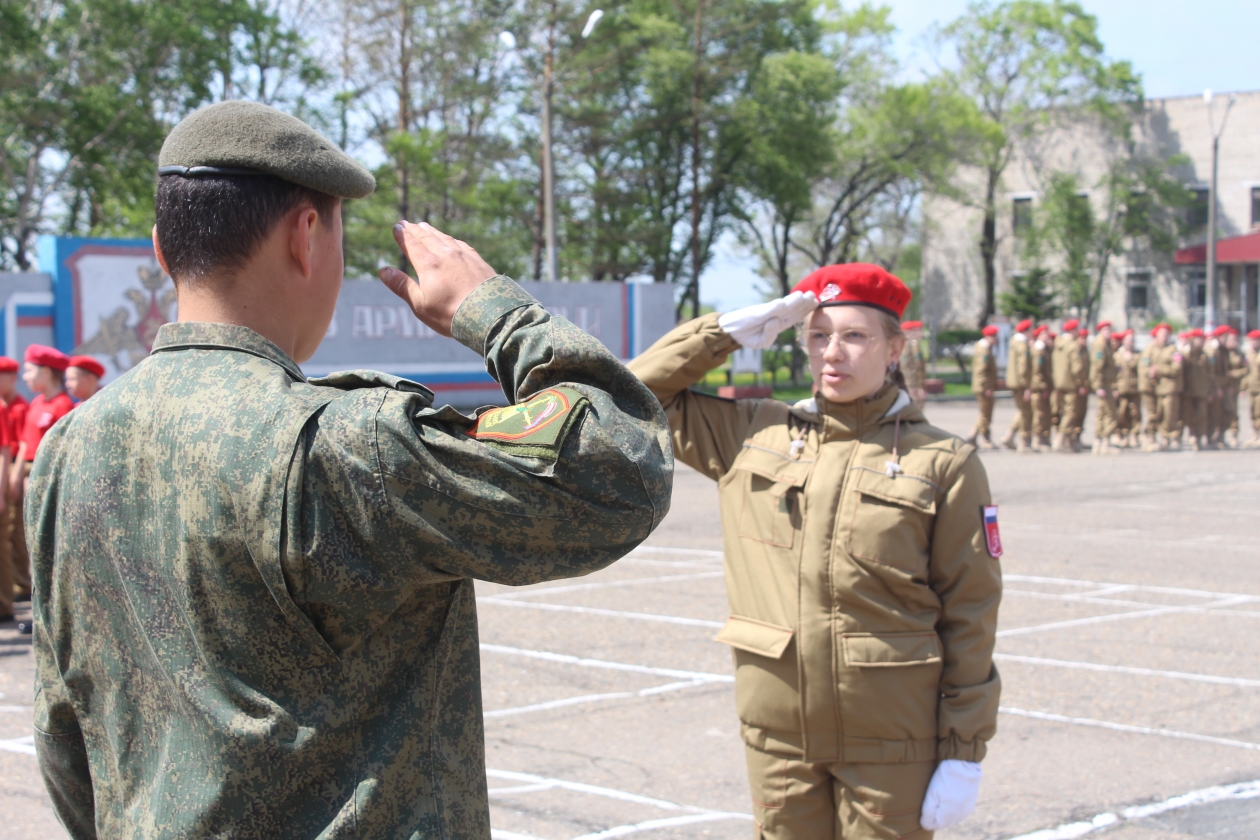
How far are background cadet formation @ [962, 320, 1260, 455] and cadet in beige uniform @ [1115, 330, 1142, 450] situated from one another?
0.06ft

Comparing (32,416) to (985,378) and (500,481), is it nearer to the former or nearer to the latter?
(500,481)

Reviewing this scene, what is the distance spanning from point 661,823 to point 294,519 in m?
3.44

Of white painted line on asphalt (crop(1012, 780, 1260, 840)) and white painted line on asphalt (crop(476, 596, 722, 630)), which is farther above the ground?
white painted line on asphalt (crop(476, 596, 722, 630))

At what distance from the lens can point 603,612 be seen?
8.18 m

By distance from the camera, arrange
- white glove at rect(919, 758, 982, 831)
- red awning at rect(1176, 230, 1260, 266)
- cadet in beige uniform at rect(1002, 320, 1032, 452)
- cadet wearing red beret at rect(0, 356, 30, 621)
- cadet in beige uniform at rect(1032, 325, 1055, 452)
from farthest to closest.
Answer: red awning at rect(1176, 230, 1260, 266) → cadet in beige uniform at rect(1002, 320, 1032, 452) → cadet in beige uniform at rect(1032, 325, 1055, 452) → cadet wearing red beret at rect(0, 356, 30, 621) → white glove at rect(919, 758, 982, 831)

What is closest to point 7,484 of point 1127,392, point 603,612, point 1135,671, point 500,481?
point 603,612

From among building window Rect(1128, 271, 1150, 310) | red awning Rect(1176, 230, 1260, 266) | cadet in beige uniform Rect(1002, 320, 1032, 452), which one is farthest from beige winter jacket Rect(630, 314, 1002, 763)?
building window Rect(1128, 271, 1150, 310)

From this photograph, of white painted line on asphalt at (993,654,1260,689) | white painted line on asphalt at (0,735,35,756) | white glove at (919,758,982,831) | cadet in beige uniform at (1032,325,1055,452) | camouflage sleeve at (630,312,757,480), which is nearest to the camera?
white glove at (919,758,982,831)

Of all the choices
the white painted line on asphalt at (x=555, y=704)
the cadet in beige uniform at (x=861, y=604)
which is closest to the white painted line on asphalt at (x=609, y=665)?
the white painted line on asphalt at (x=555, y=704)

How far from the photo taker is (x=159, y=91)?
3503cm

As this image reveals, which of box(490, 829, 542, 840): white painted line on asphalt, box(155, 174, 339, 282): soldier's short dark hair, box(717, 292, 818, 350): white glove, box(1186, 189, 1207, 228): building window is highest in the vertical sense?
box(1186, 189, 1207, 228): building window

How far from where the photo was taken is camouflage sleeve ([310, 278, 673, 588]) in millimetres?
1351

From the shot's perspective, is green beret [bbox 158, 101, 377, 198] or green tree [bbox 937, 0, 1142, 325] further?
green tree [bbox 937, 0, 1142, 325]

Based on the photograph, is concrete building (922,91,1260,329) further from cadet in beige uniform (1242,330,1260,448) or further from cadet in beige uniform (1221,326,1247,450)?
cadet in beige uniform (1242,330,1260,448)
